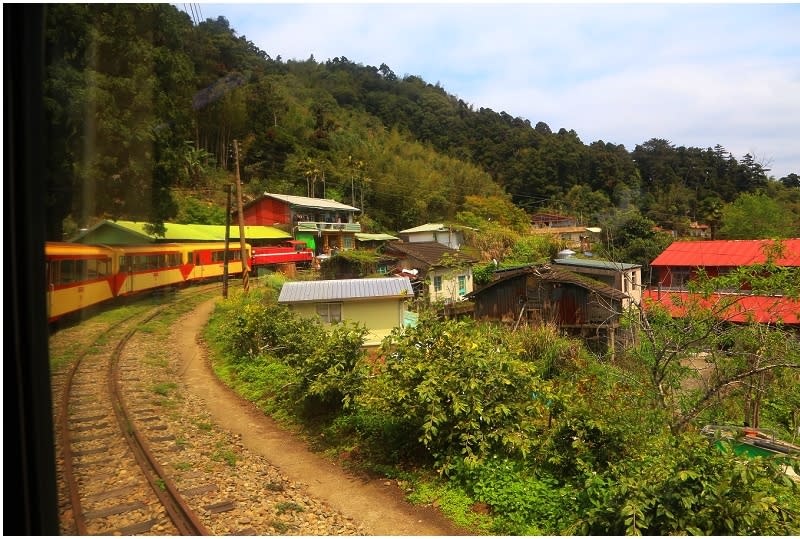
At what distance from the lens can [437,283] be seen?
1891 centimetres

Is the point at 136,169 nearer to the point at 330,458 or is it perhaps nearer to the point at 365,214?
the point at 330,458

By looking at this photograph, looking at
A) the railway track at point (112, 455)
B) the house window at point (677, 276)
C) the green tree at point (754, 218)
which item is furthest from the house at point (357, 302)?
the green tree at point (754, 218)

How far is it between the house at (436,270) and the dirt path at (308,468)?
10630 mm

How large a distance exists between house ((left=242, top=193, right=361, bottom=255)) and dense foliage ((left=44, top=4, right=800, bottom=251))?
41.4 inches

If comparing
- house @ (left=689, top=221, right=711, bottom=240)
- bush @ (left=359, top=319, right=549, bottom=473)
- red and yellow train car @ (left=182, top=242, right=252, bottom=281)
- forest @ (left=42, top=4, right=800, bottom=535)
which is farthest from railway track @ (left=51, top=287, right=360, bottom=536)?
house @ (left=689, top=221, right=711, bottom=240)

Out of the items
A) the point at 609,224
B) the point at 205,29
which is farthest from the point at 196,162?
the point at 609,224

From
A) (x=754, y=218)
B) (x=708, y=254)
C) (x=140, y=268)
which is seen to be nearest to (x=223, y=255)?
(x=140, y=268)

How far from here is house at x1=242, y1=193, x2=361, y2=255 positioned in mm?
23672

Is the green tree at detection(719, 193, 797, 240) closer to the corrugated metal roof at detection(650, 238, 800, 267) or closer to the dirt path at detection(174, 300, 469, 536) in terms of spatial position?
the corrugated metal roof at detection(650, 238, 800, 267)

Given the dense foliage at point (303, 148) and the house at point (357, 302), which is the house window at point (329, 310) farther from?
the dense foliage at point (303, 148)

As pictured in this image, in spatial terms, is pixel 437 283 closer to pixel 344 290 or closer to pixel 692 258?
pixel 344 290

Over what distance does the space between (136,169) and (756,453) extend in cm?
577

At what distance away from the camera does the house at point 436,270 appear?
59.8 ft

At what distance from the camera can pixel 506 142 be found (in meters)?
50.2
